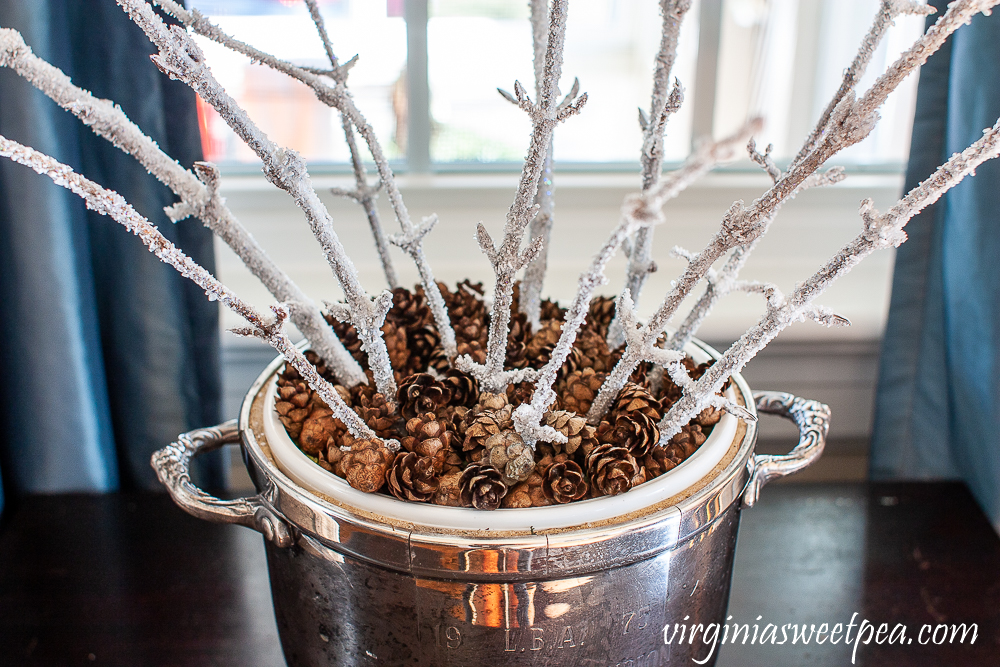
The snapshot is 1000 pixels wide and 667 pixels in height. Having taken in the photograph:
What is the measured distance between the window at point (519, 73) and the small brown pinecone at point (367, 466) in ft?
2.44

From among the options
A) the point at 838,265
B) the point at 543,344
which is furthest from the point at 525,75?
the point at 838,265

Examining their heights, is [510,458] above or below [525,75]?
below

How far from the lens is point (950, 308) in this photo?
2.48ft

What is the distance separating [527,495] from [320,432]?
11cm

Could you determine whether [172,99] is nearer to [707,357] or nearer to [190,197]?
[190,197]

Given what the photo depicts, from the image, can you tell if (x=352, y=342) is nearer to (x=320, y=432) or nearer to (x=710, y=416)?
(x=320, y=432)

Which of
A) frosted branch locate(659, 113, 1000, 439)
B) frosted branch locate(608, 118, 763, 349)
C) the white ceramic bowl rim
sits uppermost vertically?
frosted branch locate(608, 118, 763, 349)

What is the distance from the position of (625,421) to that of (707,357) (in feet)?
0.35

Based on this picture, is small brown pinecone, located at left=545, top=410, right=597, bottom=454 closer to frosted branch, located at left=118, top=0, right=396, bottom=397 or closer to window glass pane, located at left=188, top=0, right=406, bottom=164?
frosted branch, located at left=118, top=0, right=396, bottom=397

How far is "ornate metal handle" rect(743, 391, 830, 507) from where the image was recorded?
0.37 metres

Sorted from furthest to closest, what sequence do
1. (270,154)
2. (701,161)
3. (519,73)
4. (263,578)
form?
Result: (519,73)
(263,578)
(270,154)
(701,161)

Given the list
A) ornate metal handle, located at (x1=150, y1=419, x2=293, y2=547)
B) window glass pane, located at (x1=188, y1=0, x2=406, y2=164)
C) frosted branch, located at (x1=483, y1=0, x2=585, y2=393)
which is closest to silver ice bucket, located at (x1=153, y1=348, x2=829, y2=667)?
ornate metal handle, located at (x1=150, y1=419, x2=293, y2=547)

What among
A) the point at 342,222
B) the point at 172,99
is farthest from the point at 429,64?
the point at 172,99

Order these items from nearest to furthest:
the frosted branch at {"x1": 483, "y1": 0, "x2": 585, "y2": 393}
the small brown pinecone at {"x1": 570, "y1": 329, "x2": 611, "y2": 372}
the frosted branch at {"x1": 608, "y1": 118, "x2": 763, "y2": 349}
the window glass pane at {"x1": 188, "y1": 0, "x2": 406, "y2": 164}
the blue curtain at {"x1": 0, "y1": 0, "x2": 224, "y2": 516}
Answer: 1. the frosted branch at {"x1": 608, "y1": 118, "x2": 763, "y2": 349}
2. the frosted branch at {"x1": 483, "y1": 0, "x2": 585, "y2": 393}
3. the small brown pinecone at {"x1": 570, "y1": 329, "x2": 611, "y2": 372}
4. the blue curtain at {"x1": 0, "y1": 0, "x2": 224, "y2": 516}
5. the window glass pane at {"x1": 188, "y1": 0, "x2": 406, "y2": 164}
